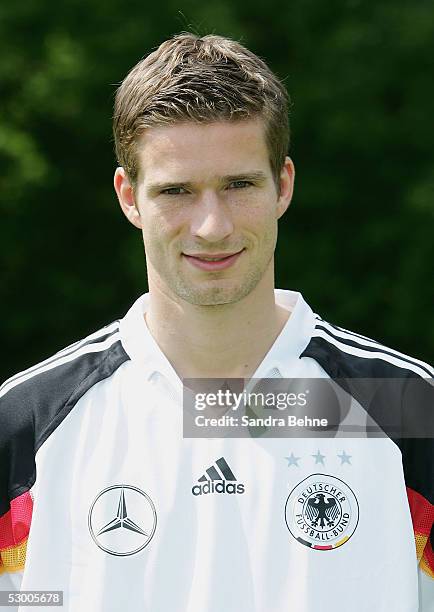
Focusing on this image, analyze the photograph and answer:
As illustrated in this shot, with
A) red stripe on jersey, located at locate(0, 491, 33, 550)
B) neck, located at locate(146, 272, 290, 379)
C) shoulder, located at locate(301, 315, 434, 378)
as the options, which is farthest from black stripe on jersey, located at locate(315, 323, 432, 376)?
red stripe on jersey, located at locate(0, 491, 33, 550)

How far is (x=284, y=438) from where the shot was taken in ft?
7.13

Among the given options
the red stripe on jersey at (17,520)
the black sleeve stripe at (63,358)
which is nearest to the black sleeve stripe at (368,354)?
the black sleeve stripe at (63,358)

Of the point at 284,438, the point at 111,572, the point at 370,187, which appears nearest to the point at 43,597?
the point at 111,572

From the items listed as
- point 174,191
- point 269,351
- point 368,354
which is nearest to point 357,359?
point 368,354

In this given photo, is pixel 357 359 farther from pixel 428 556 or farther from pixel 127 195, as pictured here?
pixel 127 195

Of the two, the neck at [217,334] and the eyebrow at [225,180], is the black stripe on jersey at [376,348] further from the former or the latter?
the eyebrow at [225,180]

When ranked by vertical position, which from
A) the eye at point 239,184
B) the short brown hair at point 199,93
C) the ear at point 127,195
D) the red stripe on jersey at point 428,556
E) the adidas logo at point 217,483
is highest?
the short brown hair at point 199,93

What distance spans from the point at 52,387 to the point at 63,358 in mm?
91

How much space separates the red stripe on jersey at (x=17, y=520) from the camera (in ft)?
6.98

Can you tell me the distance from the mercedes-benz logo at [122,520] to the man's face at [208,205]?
1.36 feet

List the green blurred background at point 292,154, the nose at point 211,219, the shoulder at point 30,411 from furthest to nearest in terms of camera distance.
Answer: the green blurred background at point 292,154
the shoulder at point 30,411
the nose at point 211,219

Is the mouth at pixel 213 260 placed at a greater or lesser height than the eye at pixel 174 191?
lesser

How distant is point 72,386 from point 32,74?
4823mm

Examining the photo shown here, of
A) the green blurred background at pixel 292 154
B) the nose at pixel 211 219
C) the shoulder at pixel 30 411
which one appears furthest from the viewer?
the green blurred background at pixel 292 154
